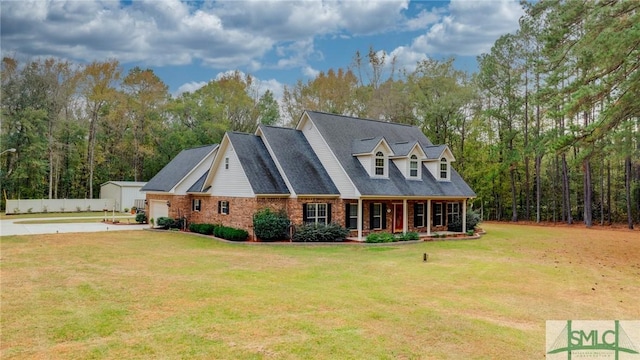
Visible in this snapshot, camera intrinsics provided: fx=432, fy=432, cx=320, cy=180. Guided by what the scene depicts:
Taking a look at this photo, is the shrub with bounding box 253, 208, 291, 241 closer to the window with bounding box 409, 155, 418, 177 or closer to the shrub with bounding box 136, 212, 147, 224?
the window with bounding box 409, 155, 418, 177

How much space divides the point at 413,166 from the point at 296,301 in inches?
627

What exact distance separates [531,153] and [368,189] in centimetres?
2013

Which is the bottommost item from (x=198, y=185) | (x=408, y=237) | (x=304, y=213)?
(x=408, y=237)

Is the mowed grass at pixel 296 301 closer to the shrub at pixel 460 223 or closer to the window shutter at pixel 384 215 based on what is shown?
the window shutter at pixel 384 215

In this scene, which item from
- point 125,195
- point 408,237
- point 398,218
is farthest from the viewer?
point 125,195

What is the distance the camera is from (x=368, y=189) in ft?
68.1

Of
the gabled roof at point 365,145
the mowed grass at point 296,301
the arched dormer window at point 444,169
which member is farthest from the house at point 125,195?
the arched dormer window at point 444,169

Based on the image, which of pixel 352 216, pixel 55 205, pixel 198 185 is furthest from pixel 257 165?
pixel 55 205

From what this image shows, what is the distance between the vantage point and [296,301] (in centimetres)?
931

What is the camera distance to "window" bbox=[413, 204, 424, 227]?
2401 cm

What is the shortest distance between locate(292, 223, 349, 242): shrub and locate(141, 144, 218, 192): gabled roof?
9987 millimetres

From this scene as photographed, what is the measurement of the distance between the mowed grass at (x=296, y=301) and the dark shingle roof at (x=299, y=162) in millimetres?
4356

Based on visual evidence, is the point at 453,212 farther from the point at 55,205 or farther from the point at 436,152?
the point at 55,205

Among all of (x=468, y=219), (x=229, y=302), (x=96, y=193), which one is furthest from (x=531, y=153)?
(x=96, y=193)
